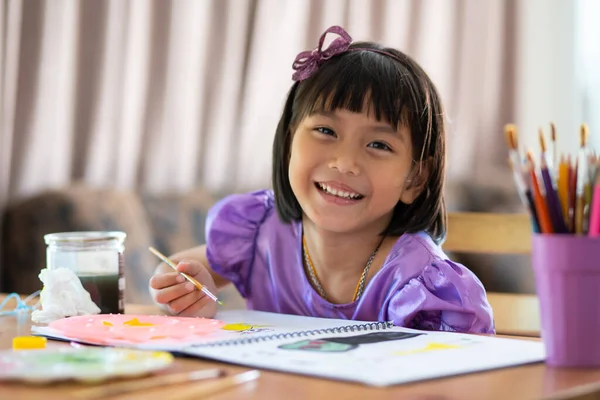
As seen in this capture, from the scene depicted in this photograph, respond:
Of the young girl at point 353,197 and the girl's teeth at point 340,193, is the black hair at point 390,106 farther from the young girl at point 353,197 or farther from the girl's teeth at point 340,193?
the girl's teeth at point 340,193

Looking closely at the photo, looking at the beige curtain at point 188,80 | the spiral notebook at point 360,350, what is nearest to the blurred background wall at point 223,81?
the beige curtain at point 188,80

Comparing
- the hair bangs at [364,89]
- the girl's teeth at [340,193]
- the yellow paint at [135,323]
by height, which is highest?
the hair bangs at [364,89]

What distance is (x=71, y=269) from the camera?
4.34 ft

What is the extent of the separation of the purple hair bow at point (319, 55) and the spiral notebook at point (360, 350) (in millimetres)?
487

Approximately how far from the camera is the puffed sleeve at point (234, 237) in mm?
1613

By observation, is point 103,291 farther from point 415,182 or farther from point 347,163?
point 415,182

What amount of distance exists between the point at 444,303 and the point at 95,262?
0.50m

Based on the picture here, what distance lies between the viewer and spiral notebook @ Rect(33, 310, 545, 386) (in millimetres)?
835

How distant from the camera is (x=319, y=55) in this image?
1.48 meters

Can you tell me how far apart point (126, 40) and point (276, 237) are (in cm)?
179

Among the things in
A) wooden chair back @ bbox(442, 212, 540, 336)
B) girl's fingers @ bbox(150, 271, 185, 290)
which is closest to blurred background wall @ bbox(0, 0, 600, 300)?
wooden chair back @ bbox(442, 212, 540, 336)

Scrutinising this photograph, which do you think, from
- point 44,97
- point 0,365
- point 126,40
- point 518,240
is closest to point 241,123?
point 126,40

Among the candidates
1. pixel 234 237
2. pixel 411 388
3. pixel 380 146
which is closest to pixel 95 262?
pixel 234 237

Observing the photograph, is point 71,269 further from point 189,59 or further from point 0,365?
point 189,59
